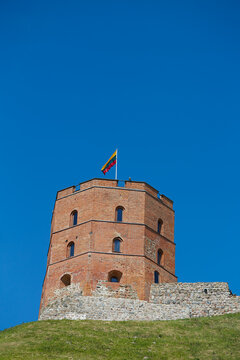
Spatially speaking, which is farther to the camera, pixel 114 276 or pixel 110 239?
pixel 110 239

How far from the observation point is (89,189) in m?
51.8

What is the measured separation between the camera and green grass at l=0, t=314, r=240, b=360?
38000 mm

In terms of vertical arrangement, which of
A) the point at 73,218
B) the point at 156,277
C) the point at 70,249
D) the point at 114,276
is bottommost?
the point at 114,276

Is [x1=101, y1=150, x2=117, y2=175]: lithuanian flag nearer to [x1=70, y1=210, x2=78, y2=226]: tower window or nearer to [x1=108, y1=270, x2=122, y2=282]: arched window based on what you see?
[x1=70, y1=210, x2=78, y2=226]: tower window

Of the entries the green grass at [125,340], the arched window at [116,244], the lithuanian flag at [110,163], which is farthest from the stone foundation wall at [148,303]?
the lithuanian flag at [110,163]

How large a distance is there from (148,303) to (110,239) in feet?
17.2

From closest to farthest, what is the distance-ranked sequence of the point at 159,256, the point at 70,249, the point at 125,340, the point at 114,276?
the point at 125,340
the point at 114,276
the point at 70,249
the point at 159,256

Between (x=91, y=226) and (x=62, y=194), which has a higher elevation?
(x=62, y=194)

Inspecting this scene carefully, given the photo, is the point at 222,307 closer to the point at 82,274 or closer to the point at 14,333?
the point at 82,274

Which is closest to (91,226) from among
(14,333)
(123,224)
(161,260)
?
(123,224)

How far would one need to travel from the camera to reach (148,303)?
156 ft

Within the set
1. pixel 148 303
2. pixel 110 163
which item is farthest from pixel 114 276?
pixel 110 163

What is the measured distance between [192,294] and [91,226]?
27.4 ft

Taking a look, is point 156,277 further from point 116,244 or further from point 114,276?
point 116,244
